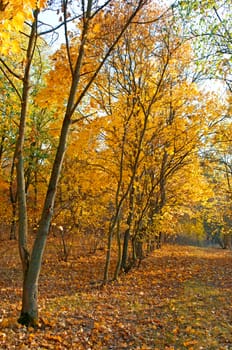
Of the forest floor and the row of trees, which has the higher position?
the row of trees

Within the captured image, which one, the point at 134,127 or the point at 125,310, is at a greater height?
the point at 134,127

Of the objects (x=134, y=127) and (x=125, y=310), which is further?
(x=134, y=127)

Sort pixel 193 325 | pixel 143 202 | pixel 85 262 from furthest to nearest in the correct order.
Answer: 1. pixel 85 262
2. pixel 143 202
3. pixel 193 325

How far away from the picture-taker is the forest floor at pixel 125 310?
520 cm

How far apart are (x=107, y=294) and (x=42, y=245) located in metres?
3.89

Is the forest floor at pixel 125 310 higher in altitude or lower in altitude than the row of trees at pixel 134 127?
lower

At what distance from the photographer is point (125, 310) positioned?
7.16 m

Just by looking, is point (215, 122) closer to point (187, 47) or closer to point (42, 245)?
point (187, 47)

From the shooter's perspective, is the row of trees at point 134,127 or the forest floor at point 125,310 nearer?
the forest floor at point 125,310

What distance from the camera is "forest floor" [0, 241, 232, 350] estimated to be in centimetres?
520

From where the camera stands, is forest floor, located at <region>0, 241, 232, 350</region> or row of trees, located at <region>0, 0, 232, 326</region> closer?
forest floor, located at <region>0, 241, 232, 350</region>

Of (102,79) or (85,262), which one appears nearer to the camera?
(102,79)

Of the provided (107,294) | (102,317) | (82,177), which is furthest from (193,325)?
(82,177)

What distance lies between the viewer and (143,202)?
12.8 m
